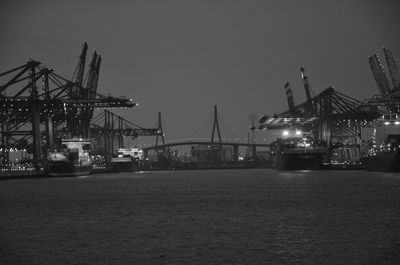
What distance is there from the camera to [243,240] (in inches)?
872

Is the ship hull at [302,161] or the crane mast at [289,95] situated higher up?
the crane mast at [289,95]

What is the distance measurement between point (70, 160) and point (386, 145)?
4694 centimetres

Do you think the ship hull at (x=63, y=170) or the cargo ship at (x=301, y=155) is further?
the cargo ship at (x=301, y=155)

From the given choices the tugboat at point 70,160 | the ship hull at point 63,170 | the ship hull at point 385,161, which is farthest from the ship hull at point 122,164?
the ship hull at point 385,161

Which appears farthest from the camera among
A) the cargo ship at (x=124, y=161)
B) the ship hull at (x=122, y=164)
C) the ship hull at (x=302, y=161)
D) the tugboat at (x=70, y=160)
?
the cargo ship at (x=124, y=161)

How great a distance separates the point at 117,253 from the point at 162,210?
14.7m

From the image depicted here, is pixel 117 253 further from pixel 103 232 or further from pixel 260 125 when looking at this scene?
pixel 260 125

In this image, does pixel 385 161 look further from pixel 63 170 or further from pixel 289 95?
pixel 289 95

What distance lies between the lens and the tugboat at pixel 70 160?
101 m

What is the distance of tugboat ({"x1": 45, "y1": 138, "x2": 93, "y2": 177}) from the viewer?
332 feet

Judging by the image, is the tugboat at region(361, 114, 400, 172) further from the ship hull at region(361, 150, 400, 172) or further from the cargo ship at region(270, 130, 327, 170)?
the cargo ship at region(270, 130, 327, 170)

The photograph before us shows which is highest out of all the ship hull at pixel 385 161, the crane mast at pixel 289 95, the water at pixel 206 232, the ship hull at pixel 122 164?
the crane mast at pixel 289 95

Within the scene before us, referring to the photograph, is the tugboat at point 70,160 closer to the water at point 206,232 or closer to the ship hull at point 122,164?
the ship hull at point 122,164

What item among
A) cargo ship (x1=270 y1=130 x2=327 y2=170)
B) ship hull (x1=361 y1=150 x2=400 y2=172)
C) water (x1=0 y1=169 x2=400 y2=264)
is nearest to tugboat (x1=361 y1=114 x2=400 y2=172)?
ship hull (x1=361 y1=150 x2=400 y2=172)
